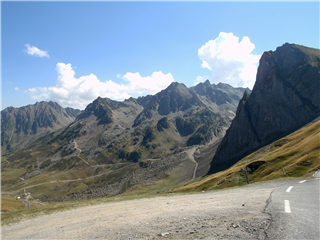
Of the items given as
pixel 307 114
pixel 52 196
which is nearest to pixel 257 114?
pixel 307 114

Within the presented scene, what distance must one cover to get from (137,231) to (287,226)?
9.69 metres

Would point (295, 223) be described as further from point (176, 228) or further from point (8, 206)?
point (8, 206)

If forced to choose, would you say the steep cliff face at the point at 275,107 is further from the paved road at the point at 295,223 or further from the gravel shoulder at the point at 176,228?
the paved road at the point at 295,223

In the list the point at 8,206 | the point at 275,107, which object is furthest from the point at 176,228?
the point at 275,107

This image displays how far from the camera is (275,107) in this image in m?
174

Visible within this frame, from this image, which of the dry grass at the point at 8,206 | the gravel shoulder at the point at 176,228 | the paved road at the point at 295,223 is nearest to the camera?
the paved road at the point at 295,223

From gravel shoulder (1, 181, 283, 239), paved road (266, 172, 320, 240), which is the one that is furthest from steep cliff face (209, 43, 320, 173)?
paved road (266, 172, 320, 240)

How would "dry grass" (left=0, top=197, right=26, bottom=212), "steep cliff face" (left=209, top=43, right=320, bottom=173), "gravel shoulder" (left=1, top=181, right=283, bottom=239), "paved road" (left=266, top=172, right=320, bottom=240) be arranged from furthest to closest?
"steep cliff face" (left=209, top=43, right=320, bottom=173) → "dry grass" (left=0, top=197, right=26, bottom=212) → "gravel shoulder" (left=1, top=181, right=283, bottom=239) → "paved road" (left=266, top=172, right=320, bottom=240)

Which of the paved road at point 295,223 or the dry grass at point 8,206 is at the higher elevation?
the paved road at point 295,223

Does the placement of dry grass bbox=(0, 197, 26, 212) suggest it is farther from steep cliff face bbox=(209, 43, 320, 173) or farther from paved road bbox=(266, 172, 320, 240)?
steep cliff face bbox=(209, 43, 320, 173)

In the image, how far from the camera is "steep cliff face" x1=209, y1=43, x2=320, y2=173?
161000mm

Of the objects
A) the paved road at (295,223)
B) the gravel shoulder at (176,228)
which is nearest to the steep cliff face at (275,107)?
the gravel shoulder at (176,228)

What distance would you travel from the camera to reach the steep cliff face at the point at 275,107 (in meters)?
161

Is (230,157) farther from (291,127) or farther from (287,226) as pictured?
(287,226)
